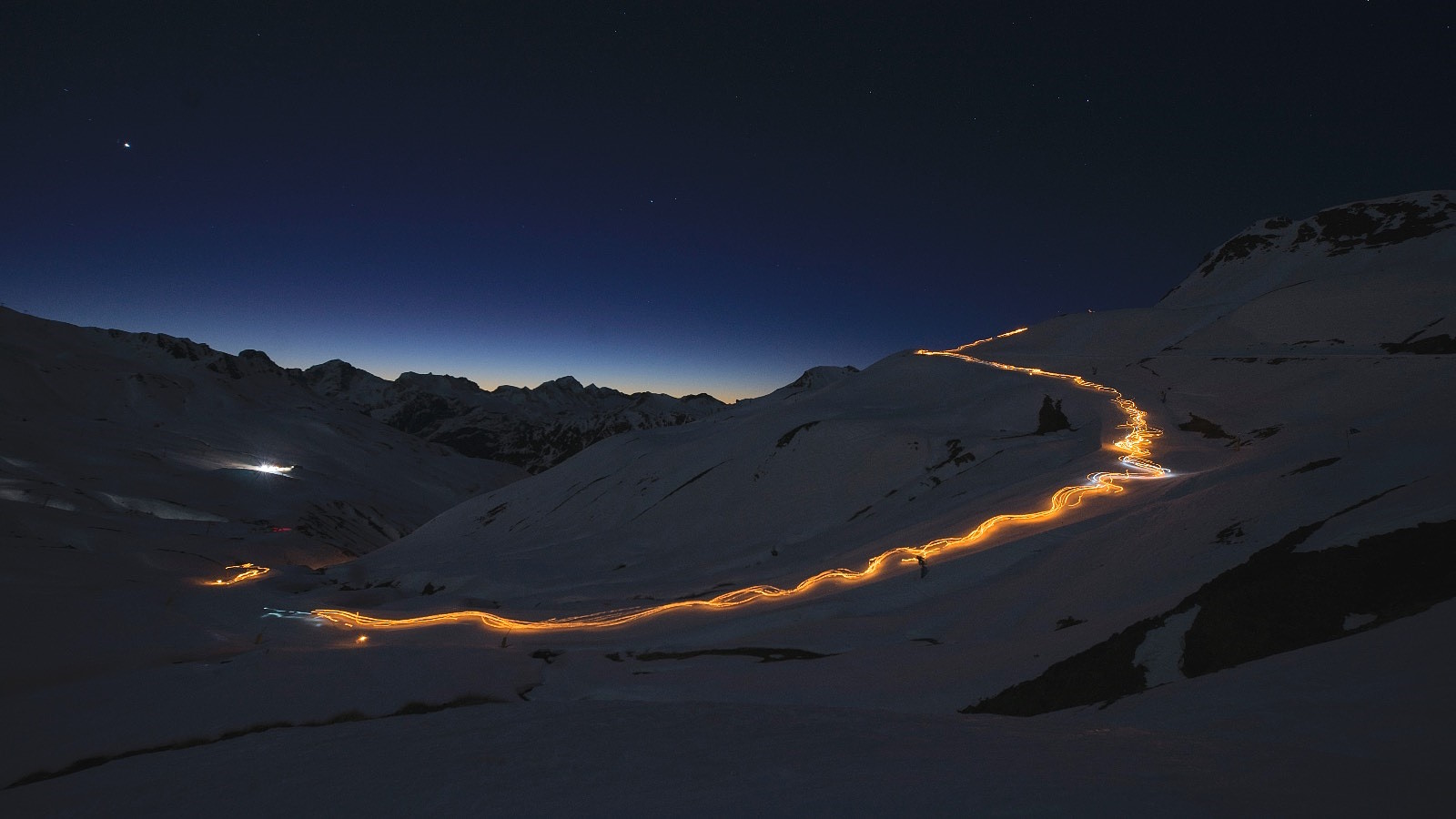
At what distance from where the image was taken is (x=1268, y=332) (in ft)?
140

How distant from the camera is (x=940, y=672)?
8.96 metres

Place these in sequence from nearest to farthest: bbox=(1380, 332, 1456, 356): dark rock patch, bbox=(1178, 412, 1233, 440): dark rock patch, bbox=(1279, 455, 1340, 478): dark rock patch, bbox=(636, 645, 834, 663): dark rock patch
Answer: bbox=(1279, 455, 1340, 478): dark rock patch → bbox=(636, 645, 834, 663): dark rock patch → bbox=(1178, 412, 1233, 440): dark rock patch → bbox=(1380, 332, 1456, 356): dark rock patch

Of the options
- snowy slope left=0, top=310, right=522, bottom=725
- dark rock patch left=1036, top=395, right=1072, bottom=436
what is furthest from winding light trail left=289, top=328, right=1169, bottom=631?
dark rock patch left=1036, top=395, right=1072, bottom=436

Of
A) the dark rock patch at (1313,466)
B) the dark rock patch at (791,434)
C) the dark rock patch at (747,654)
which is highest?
the dark rock patch at (791,434)

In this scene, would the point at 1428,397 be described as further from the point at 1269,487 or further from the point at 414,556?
the point at 414,556

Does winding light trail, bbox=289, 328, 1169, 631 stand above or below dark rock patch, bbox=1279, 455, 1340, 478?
below

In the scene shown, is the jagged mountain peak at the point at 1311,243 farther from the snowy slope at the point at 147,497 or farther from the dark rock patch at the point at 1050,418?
the snowy slope at the point at 147,497

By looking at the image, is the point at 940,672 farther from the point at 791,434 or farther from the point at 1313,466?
the point at 791,434

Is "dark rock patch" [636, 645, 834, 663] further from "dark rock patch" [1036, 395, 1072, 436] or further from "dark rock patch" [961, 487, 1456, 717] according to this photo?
"dark rock patch" [1036, 395, 1072, 436]

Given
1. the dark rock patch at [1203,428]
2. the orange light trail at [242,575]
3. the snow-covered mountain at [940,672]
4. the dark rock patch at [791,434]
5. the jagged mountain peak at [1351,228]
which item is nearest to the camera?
the snow-covered mountain at [940,672]

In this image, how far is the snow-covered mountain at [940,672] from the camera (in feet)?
14.6

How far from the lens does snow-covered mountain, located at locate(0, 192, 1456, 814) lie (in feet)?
14.6

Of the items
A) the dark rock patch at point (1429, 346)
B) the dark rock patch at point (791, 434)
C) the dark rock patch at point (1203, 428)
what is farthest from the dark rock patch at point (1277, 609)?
the dark rock patch at point (1429, 346)

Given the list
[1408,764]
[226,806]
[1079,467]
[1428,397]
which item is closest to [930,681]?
[1408,764]
